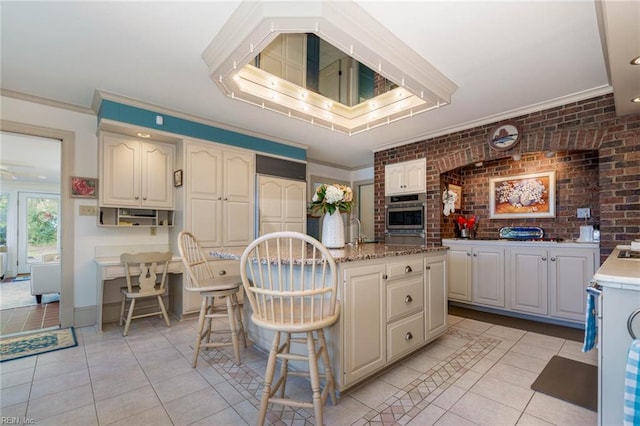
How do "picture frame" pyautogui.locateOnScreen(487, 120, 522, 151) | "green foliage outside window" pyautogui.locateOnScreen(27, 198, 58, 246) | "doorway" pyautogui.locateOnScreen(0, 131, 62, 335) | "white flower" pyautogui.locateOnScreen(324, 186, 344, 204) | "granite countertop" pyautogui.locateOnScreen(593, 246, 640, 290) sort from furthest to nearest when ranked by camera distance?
1. "green foliage outside window" pyautogui.locateOnScreen(27, 198, 58, 246)
2. "doorway" pyautogui.locateOnScreen(0, 131, 62, 335)
3. "picture frame" pyautogui.locateOnScreen(487, 120, 522, 151)
4. "white flower" pyautogui.locateOnScreen(324, 186, 344, 204)
5. "granite countertop" pyautogui.locateOnScreen(593, 246, 640, 290)

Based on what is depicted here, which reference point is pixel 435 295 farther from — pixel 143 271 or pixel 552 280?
pixel 143 271

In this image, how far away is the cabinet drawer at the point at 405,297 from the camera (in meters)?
2.06

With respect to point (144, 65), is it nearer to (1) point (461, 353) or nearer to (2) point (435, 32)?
(2) point (435, 32)

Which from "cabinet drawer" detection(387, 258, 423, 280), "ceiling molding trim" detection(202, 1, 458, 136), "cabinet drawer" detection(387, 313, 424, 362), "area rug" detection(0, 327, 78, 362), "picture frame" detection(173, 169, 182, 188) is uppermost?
"ceiling molding trim" detection(202, 1, 458, 136)

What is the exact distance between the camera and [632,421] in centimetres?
101

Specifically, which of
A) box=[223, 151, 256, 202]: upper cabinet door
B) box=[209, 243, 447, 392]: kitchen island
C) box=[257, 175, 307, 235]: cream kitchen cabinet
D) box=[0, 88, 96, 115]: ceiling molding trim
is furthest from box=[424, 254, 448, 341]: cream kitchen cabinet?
box=[0, 88, 96, 115]: ceiling molding trim

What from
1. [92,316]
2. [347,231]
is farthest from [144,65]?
[347,231]

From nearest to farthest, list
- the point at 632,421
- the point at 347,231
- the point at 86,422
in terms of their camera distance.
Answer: the point at 632,421, the point at 86,422, the point at 347,231

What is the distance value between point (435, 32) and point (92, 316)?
172 inches

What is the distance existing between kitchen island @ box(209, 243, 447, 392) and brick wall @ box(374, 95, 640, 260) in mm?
1749

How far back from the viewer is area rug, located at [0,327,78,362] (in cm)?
246

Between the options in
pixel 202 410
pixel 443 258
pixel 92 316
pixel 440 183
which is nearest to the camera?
pixel 202 410

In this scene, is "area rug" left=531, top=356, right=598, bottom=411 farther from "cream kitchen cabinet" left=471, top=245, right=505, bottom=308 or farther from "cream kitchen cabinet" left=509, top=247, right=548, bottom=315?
"cream kitchen cabinet" left=471, top=245, right=505, bottom=308

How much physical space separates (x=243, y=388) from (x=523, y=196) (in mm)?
4065
